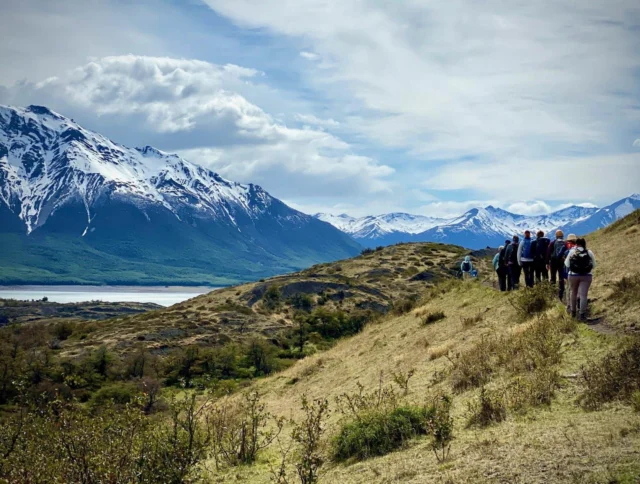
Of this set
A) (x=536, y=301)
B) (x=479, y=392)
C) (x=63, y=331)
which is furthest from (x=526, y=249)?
(x=63, y=331)

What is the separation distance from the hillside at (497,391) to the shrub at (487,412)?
162 mm

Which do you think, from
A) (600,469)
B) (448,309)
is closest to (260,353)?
(448,309)

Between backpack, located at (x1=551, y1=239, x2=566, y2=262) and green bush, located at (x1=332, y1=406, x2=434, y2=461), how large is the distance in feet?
32.7

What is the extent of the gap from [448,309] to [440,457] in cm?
1730

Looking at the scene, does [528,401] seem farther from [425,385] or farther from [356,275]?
[356,275]

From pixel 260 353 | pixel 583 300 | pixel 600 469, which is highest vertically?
pixel 583 300

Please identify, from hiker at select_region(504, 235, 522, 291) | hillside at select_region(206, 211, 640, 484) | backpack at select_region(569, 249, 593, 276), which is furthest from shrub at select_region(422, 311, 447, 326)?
backpack at select_region(569, 249, 593, 276)

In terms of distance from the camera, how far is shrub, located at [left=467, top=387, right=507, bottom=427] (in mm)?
10680

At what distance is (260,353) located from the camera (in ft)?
139

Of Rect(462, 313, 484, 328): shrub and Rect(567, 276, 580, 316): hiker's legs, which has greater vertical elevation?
Rect(567, 276, 580, 316): hiker's legs

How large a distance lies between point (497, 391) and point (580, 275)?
5835 millimetres

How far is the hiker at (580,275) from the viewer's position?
1531 cm

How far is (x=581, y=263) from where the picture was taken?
50.9ft

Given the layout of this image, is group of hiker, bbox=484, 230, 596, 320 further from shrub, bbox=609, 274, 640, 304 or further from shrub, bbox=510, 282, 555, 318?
shrub, bbox=609, 274, 640, 304
